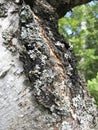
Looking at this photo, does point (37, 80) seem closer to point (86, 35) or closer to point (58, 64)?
point (58, 64)

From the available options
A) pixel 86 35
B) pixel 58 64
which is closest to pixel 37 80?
pixel 58 64

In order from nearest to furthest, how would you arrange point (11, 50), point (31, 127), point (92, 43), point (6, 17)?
point (31, 127) < point (11, 50) < point (6, 17) < point (92, 43)

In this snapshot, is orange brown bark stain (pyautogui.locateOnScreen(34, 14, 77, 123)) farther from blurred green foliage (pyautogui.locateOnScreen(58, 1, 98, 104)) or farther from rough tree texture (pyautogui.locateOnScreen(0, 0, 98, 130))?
blurred green foliage (pyautogui.locateOnScreen(58, 1, 98, 104))

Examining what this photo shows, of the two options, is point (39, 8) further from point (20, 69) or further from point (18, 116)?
point (18, 116)

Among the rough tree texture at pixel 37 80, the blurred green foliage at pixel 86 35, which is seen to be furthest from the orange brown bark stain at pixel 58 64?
the blurred green foliage at pixel 86 35

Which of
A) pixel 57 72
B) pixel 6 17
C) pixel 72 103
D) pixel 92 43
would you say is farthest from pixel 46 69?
pixel 92 43

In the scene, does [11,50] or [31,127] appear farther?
[11,50]

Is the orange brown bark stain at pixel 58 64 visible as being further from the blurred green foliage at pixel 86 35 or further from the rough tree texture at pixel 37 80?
the blurred green foliage at pixel 86 35

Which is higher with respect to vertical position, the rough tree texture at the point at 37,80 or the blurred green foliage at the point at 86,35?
the blurred green foliage at the point at 86,35

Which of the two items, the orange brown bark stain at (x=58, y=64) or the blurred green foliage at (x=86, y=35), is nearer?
the orange brown bark stain at (x=58, y=64)
